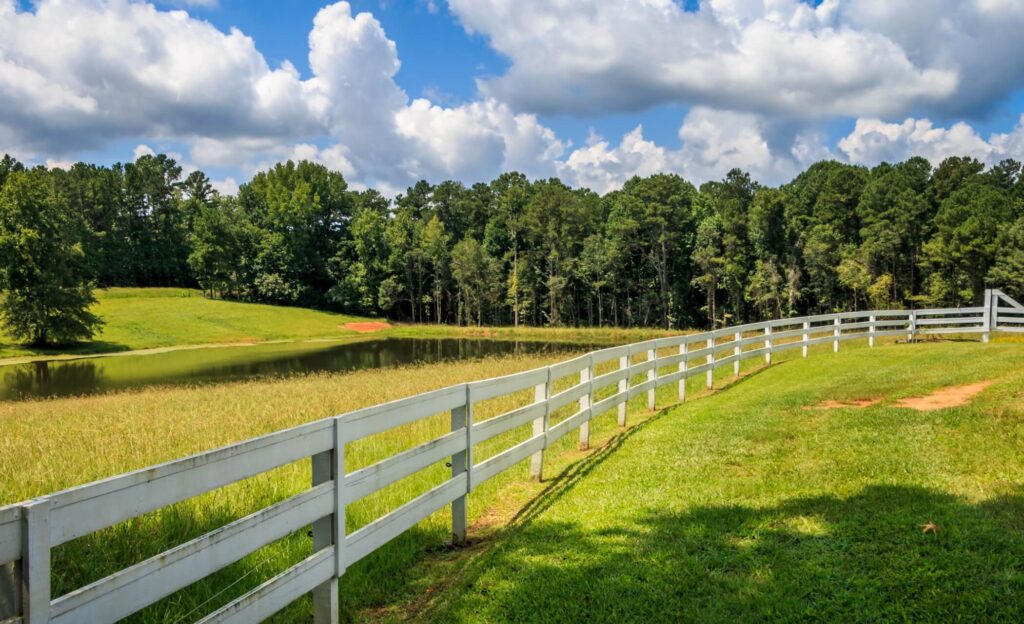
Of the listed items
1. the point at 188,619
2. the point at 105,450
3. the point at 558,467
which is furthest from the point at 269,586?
the point at 105,450

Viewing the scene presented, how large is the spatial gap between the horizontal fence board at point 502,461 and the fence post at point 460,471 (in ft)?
0.51

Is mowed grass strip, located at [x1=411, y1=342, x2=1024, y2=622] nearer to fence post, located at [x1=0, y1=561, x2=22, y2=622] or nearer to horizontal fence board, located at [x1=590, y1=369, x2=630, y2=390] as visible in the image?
horizontal fence board, located at [x1=590, y1=369, x2=630, y2=390]

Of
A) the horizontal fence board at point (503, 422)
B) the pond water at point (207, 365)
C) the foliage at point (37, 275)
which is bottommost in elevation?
the pond water at point (207, 365)

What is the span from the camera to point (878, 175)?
82688 millimetres

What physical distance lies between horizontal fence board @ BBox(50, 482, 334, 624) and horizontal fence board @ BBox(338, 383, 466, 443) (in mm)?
408

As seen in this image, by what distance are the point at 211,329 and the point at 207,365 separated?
25.3m

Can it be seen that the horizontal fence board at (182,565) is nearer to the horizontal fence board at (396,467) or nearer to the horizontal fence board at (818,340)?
the horizontal fence board at (396,467)

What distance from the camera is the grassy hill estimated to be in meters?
54.7

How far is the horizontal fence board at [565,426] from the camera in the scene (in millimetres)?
8344

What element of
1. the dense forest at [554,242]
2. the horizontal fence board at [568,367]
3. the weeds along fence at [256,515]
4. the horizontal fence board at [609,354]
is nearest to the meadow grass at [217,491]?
the weeds along fence at [256,515]

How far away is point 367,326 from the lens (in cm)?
7719

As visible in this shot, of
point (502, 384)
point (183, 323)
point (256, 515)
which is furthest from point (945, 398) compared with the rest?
point (183, 323)

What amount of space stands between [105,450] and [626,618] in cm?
911

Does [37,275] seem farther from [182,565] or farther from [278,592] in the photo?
[182,565]
